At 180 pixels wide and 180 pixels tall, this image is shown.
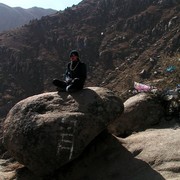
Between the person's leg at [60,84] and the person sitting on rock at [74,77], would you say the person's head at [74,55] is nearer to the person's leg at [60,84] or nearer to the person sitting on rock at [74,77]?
the person sitting on rock at [74,77]

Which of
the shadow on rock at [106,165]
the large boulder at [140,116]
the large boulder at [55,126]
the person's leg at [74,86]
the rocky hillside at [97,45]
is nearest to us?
the shadow on rock at [106,165]

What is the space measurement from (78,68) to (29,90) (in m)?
57.3

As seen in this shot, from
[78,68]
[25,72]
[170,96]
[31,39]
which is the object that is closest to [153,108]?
[170,96]

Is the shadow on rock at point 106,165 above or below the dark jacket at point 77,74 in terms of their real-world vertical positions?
below

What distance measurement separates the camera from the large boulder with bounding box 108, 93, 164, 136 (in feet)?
38.3

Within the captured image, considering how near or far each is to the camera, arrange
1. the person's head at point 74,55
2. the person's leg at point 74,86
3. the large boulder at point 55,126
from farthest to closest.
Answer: the person's head at point 74,55 < the person's leg at point 74,86 < the large boulder at point 55,126

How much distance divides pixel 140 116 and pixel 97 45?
64.5 metres

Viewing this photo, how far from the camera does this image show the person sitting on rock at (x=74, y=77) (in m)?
10.3

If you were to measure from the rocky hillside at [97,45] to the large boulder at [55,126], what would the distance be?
40.1m

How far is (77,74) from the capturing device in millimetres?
10477

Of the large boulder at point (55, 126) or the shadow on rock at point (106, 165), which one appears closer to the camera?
the shadow on rock at point (106, 165)

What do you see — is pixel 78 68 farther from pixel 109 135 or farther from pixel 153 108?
pixel 153 108

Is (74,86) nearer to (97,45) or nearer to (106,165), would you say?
(106,165)

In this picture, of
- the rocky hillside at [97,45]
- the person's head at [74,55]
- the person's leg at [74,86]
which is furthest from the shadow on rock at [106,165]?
the rocky hillside at [97,45]
